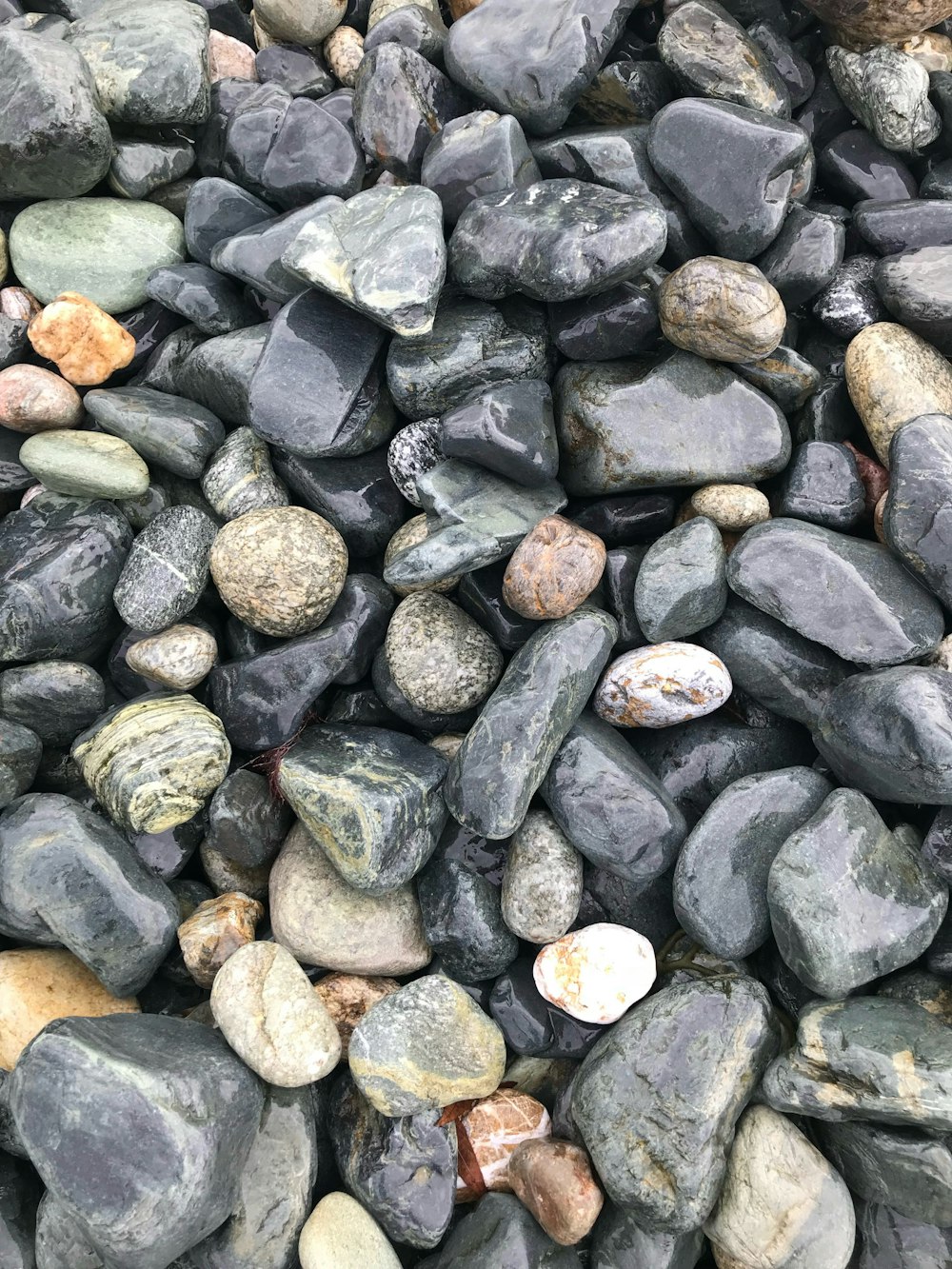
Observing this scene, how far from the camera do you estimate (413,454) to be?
310 cm

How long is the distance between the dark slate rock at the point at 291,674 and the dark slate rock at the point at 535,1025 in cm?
102

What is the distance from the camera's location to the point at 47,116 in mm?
3205

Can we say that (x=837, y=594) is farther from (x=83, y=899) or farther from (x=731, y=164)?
(x=83, y=899)

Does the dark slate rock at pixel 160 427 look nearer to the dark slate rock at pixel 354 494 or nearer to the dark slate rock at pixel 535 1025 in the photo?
the dark slate rock at pixel 354 494

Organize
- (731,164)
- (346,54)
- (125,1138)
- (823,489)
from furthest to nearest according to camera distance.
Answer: (346,54) → (731,164) → (823,489) → (125,1138)

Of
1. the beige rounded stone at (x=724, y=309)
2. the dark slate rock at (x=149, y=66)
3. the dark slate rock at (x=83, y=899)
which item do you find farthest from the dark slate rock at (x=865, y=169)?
the dark slate rock at (x=83, y=899)

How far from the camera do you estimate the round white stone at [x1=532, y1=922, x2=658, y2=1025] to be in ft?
8.72

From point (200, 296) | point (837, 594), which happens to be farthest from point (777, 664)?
point (200, 296)

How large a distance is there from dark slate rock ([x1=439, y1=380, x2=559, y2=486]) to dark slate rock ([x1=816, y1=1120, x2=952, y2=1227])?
2.09m

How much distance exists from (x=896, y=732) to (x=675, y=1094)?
116cm

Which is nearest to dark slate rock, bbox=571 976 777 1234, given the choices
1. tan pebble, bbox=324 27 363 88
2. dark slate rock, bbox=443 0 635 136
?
dark slate rock, bbox=443 0 635 136

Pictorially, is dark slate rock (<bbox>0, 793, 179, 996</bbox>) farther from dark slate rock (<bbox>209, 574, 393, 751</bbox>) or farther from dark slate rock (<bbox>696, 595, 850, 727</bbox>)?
dark slate rock (<bbox>696, 595, 850, 727</bbox>)

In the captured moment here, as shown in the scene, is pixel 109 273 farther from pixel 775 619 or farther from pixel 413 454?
pixel 775 619

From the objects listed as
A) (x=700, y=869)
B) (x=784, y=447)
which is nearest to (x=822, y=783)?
(x=700, y=869)
